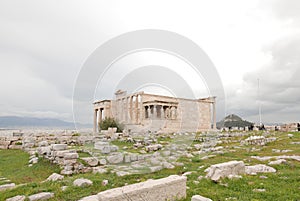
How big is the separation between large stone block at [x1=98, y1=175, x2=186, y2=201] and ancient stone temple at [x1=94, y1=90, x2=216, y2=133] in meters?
31.6

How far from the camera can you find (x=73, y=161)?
9.41 m

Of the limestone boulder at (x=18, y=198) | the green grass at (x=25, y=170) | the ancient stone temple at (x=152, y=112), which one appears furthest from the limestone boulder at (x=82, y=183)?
the ancient stone temple at (x=152, y=112)

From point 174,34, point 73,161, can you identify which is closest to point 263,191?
point 73,161

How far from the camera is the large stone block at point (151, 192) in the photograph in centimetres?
407

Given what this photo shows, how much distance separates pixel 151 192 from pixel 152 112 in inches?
1399

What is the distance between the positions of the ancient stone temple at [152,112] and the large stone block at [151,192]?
31589 mm

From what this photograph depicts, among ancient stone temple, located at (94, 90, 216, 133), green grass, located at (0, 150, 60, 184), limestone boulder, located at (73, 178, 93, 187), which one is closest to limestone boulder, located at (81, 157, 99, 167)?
green grass, located at (0, 150, 60, 184)

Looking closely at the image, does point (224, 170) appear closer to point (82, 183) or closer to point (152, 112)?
point (82, 183)

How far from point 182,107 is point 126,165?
33780 millimetres

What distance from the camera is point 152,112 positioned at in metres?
39.9

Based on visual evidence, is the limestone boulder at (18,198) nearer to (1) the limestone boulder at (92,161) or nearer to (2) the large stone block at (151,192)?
(2) the large stone block at (151,192)

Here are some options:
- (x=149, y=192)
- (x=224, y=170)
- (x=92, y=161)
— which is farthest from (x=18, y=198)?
(x=224, y=170)

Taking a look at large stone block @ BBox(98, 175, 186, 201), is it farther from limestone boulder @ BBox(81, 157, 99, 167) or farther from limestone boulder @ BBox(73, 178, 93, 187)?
limestone boulder @ BBox(81, 157, 99, 167)

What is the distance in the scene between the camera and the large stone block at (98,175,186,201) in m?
4.07
